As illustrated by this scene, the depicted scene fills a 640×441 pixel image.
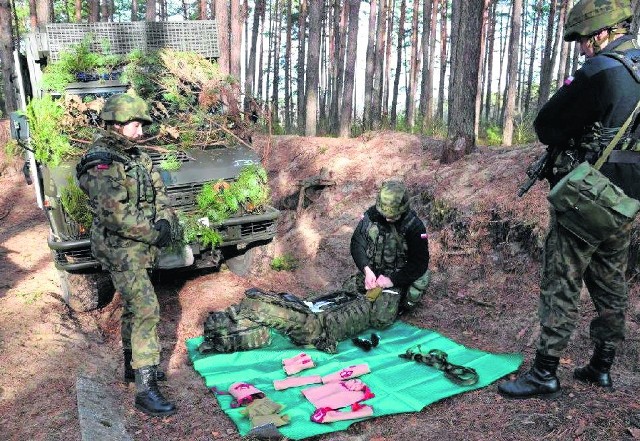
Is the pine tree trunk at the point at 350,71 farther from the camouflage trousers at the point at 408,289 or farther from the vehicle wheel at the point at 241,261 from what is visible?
the camouflage trousers at the point at 408,289

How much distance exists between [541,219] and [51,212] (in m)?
5.25

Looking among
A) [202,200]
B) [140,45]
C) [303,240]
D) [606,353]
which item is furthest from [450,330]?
[140,45]

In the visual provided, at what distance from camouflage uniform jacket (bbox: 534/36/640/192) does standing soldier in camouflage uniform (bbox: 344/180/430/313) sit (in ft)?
5.69

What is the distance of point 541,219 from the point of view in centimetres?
559

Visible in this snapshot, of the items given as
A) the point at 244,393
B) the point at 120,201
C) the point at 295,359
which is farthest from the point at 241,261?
the point at 120,201

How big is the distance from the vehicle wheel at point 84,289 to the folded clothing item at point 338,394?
8.62 ft

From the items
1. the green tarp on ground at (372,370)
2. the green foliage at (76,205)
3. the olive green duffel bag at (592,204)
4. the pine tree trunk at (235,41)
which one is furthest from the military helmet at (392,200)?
the pine tree trunk at (235,41)

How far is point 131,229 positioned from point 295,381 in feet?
5.44

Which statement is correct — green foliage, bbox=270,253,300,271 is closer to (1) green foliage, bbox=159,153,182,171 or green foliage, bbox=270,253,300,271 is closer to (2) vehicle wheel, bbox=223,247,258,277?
(2) vehicle wheel, bbox=223,247,258,277

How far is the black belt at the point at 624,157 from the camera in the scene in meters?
2.86

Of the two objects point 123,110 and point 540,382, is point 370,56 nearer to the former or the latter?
point 123,110

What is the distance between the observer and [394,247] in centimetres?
492

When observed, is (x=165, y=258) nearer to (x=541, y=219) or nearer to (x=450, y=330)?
(x=450, y=330)

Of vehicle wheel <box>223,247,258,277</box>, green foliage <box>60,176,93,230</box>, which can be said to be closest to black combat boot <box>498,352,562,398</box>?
vehicle wheel <box>223,247,258,277</box>
